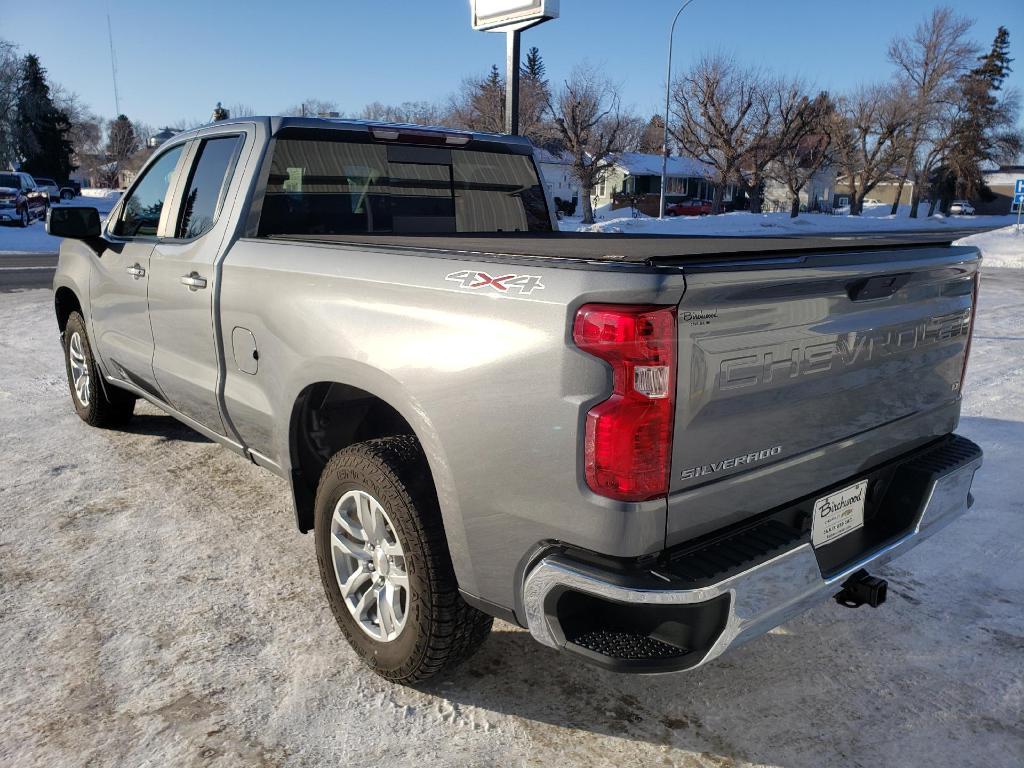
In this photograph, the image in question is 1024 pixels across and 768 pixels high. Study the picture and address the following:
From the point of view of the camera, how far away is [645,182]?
6825 cm

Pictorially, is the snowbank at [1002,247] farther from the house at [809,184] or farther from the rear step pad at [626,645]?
the house at [809,184]

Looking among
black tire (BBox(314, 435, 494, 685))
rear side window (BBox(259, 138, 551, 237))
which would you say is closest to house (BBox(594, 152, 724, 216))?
rear side window (BBox(259, 138, 551, 237))

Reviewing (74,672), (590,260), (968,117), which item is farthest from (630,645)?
(968,117)

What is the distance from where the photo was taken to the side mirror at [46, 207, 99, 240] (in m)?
4.37

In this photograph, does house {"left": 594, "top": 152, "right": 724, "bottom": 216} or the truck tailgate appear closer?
the truck tailgate

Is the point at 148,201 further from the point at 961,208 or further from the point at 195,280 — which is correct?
the point at 961,208

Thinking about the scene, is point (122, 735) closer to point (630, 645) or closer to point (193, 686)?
point (193, 686)

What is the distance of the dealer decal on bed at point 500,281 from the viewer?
6.93 feet

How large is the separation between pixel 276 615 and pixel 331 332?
4.06ft

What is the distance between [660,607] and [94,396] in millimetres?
4632

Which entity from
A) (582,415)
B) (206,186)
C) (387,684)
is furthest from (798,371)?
(206,186)

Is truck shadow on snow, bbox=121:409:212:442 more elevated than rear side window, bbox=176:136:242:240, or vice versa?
rear side window, bbox=176:136:242:240

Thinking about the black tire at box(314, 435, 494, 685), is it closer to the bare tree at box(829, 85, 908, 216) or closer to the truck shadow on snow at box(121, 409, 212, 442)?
the truck shadow on snow at box(121, 409, 212, 442)

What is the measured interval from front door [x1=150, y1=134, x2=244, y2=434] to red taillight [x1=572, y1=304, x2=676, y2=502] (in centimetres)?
214
